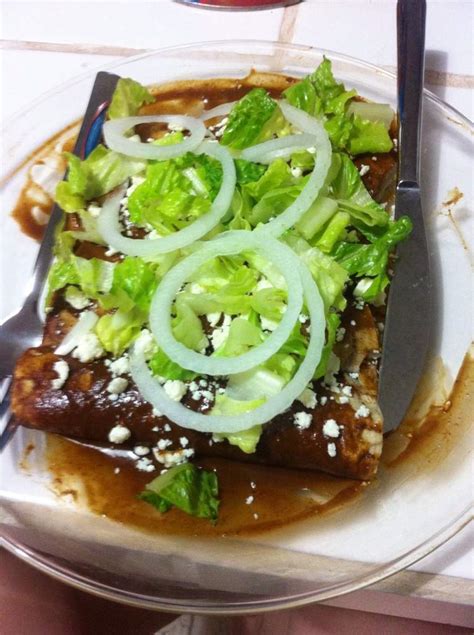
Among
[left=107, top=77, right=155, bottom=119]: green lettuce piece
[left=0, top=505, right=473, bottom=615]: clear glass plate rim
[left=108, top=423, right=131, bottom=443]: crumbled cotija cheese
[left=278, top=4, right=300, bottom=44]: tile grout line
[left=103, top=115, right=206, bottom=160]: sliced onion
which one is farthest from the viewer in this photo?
[left=278, top=4, right=300, bottom=44]: tile grout line

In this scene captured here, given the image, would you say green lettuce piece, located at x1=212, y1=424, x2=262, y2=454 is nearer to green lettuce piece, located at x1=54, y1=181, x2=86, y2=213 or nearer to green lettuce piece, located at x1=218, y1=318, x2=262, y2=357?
green lettuce piece, located at x1=218, y1=318, x2=262, y2=357

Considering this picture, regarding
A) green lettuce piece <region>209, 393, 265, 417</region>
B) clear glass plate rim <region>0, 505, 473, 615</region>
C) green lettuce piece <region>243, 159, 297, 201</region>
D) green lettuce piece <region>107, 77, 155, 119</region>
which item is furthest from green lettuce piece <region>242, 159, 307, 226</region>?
clear glass plate rim <region>0, 505, 473, 615</region>

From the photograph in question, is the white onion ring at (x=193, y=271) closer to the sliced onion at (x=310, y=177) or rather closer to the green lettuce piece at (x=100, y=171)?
the sliced onion at (x=310, y=177)

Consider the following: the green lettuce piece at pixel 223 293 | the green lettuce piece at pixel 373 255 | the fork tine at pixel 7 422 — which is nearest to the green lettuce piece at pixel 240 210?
the green lettuce piece at pixel 223 293

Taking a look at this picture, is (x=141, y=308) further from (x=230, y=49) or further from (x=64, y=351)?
(x=230, y=49)

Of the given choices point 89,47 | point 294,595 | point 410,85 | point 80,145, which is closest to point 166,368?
point 294,595

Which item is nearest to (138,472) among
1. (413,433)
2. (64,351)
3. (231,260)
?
(64,351)
